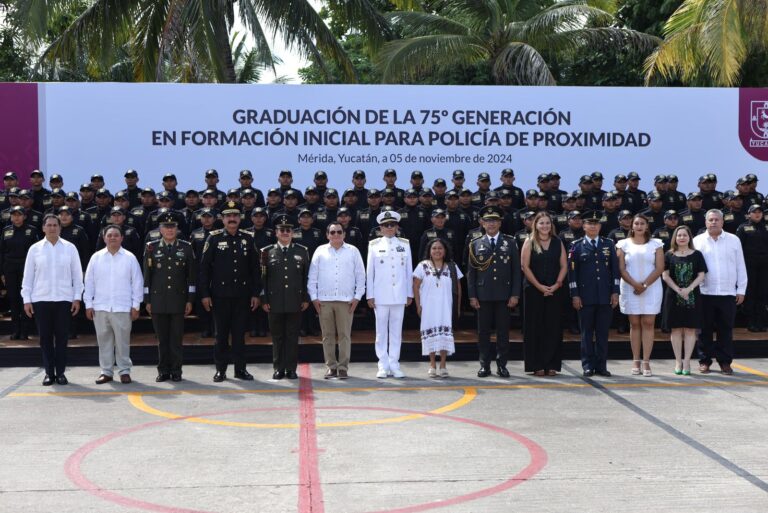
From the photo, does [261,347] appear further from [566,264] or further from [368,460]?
[368,460]

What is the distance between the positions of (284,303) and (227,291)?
621mm

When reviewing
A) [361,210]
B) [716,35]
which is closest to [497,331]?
[361,210]

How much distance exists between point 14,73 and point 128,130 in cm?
1688

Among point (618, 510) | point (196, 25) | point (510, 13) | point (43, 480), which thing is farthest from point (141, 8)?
point (618, 510)

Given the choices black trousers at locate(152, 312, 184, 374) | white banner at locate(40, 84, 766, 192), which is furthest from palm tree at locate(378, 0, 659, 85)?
black trousers at locate(152, 312, 184, 374)

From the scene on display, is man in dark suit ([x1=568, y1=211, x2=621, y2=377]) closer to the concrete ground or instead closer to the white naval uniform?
the concrete ground

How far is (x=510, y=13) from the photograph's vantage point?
925 inches

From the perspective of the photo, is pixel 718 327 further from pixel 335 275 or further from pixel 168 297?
pixel 168 297

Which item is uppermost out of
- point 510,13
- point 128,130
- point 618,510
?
point 510,13

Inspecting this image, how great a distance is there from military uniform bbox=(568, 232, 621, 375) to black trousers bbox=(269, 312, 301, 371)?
3032 mm

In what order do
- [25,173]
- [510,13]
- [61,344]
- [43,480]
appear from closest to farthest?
[43,480], [61,344], [25,173], [510,13]

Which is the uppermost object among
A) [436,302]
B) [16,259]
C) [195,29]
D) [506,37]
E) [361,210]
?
[506,37]

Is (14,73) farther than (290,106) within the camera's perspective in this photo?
Yes

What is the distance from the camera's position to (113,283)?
9398 mm
